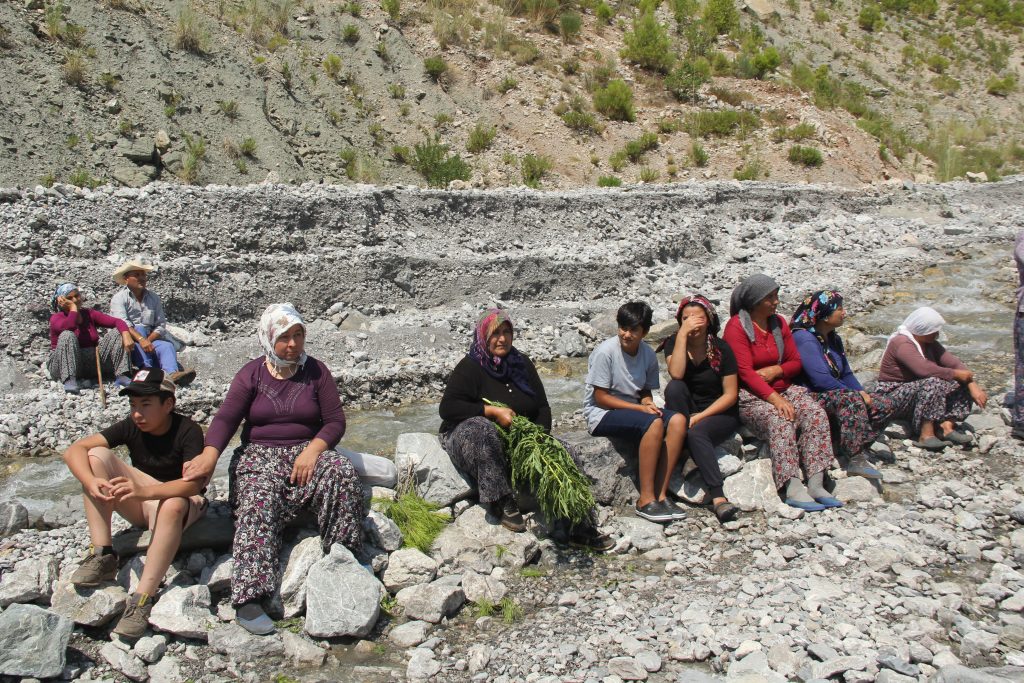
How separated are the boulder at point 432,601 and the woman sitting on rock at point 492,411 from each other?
0.67 meters

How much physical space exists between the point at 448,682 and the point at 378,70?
17.9 metres

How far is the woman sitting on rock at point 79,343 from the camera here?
7777mm

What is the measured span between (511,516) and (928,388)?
3.36m

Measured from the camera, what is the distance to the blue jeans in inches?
314

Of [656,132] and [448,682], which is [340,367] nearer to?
[448,682]

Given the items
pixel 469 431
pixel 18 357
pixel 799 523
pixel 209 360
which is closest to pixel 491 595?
pixel 469 431

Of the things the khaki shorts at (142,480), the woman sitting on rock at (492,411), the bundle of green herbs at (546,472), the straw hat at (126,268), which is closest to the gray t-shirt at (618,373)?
the woman sitting on rock at (492,411)

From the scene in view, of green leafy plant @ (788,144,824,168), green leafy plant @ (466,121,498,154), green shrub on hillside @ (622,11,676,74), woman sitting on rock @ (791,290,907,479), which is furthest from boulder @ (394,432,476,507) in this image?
green shrub on hillside @ (622,11,676,74)

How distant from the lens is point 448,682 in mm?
3506

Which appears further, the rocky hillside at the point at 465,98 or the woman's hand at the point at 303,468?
the rocky hillside at the point at 465,98

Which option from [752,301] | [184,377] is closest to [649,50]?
[184,377]

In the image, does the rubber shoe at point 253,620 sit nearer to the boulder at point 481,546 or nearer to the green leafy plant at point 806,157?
the boulder at point 481,546

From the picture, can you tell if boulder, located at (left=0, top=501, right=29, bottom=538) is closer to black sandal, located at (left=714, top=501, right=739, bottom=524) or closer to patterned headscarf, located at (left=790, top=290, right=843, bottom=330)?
black sandal, located at (left=714, top=501, right=739, bottom=524)

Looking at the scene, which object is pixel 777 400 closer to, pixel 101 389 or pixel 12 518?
pixel 12 518
